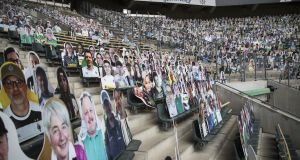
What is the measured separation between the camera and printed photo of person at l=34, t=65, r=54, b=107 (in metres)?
3.08

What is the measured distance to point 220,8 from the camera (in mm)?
37656

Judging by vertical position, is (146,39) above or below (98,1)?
below

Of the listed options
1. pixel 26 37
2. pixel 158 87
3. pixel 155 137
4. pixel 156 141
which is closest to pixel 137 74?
pixel 158 87

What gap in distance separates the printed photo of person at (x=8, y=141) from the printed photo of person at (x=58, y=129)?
0.96 feet

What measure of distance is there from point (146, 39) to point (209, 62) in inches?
178

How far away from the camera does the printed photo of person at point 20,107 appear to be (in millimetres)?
2750

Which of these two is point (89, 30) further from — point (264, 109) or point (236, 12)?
point (236, 12)

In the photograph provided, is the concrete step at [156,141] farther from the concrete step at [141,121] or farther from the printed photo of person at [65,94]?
the printed photo of person at [65,94]

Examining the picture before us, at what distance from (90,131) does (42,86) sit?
0.67 metres

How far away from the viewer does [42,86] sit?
3131 mm

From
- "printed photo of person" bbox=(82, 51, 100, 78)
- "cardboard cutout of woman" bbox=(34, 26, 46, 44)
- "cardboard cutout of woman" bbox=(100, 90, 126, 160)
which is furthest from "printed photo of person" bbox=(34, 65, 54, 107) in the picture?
"cardboard cutout of woman" bbox=(34, 26, 46, 44)

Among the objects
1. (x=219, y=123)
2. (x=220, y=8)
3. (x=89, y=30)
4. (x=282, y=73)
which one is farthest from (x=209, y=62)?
(x=220, y=8)

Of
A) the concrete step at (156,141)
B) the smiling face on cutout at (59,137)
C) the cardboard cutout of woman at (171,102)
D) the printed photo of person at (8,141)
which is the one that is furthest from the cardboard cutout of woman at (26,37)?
the printed photo of person at (8,141)

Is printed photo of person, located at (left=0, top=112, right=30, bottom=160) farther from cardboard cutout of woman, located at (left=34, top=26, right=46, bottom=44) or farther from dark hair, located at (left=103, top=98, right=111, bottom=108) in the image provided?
cardboard cutout of woman, located at (left=34, top=26, right=46, bottom=44)
